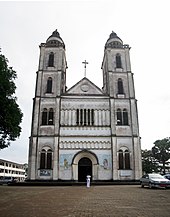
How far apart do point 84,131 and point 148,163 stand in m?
29.3

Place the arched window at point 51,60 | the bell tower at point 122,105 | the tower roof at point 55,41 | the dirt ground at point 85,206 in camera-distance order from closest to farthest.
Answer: the dirt ground at point 85,206 < the bell tower at point 122,105 < the arched window at point 51,60 < the tower roof at point 55,41

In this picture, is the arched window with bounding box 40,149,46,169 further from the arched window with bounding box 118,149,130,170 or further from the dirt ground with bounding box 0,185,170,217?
the dirt ground with bounding box 0,185,170,217

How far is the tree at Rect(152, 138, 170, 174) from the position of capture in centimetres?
5491

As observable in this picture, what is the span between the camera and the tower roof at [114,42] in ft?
125

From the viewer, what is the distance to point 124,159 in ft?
100

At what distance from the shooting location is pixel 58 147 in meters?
30.3

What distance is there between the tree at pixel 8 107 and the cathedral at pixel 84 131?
9.17m

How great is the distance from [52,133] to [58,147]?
2128mm

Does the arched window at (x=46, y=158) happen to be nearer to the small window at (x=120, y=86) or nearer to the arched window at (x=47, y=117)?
the arched window at (x=47, y=117)

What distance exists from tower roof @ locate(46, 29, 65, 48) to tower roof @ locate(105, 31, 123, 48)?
767 cm

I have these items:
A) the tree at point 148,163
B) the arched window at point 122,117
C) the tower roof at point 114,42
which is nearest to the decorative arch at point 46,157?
the arched window at point 122,117

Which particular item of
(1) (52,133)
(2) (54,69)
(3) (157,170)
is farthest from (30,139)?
(3) (157,170)

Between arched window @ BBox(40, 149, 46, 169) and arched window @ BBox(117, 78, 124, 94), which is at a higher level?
arched window @ BBox(117, 78, 124, 94)

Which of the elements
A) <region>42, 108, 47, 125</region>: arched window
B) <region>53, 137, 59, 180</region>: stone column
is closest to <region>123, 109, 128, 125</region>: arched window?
<region>53, 137, 59, 180</region>: stone column
